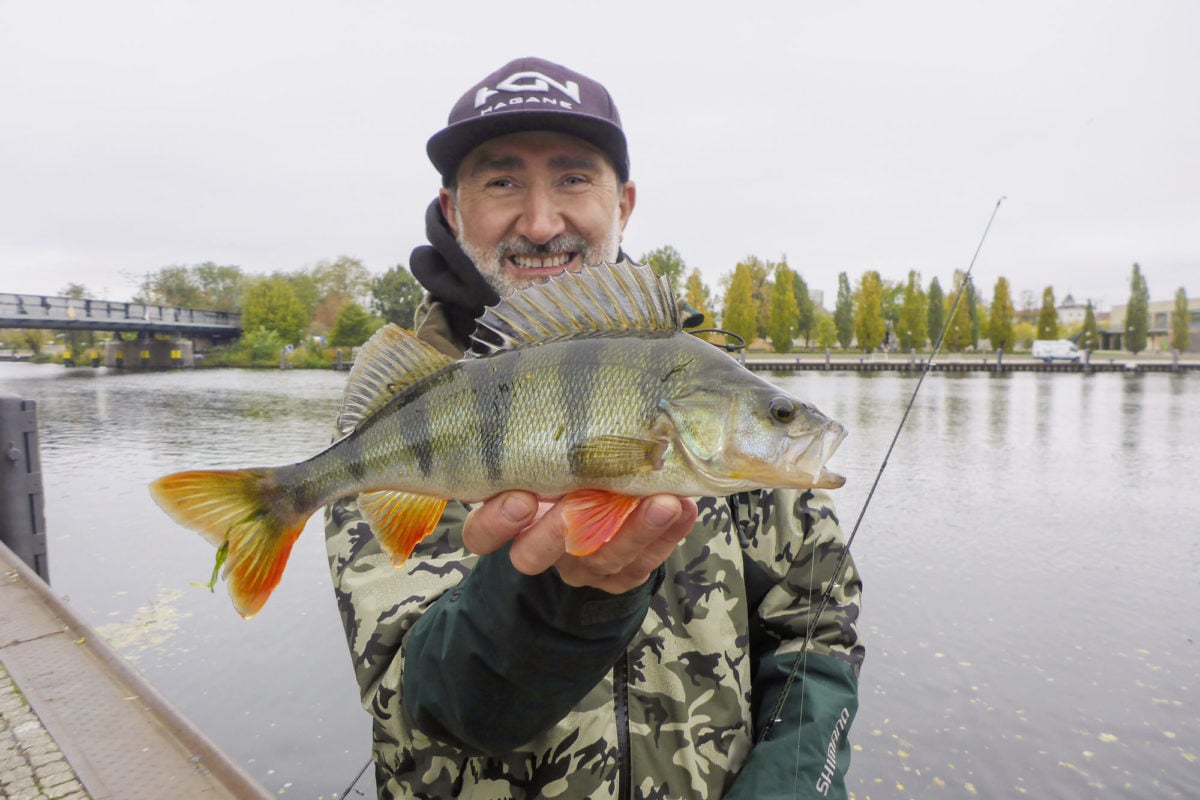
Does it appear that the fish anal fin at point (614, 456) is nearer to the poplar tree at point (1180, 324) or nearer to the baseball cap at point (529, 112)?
the baseball cap at point (529, 112)

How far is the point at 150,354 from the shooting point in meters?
56.5

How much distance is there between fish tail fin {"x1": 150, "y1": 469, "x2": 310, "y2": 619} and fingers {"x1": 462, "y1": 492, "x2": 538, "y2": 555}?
481 millimetres

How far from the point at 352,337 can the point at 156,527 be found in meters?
49.4

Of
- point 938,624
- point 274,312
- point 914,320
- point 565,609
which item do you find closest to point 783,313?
point 914,320

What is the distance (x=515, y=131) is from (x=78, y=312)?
4979cm

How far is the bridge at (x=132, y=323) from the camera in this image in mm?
39906

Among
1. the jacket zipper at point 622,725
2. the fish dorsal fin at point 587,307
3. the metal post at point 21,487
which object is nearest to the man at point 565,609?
the jacket zipper at point 622,725

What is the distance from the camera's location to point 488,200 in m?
2.69

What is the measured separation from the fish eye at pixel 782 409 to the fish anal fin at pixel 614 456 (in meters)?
0.25

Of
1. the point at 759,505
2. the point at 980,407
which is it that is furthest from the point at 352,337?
the point at 759,505

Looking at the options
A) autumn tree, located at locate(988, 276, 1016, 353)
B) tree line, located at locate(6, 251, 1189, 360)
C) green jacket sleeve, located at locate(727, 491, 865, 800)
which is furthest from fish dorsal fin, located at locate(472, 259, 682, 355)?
autumn tree, located at locate(988, 276, 1016, 353)

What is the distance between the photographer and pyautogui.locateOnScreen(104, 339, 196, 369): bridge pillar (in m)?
56.5

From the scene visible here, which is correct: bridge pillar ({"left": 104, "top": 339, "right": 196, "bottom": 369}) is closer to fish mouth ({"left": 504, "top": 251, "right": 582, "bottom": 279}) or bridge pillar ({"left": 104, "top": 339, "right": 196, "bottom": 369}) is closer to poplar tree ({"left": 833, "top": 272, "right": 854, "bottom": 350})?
poplar tree ({"left": 833, "top": 272, "right": 854, "bottom": 350})

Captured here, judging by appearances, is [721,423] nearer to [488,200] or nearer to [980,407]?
[488,200]
